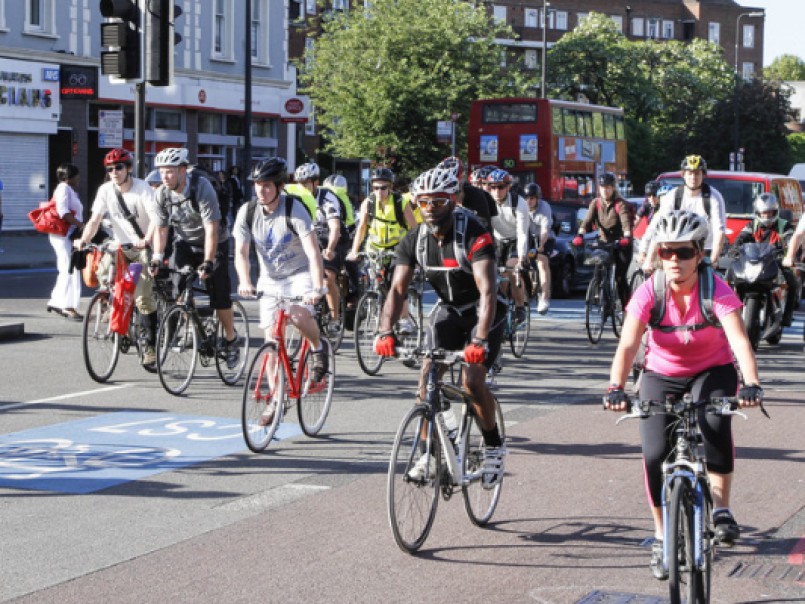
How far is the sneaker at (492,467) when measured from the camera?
6.18 metres

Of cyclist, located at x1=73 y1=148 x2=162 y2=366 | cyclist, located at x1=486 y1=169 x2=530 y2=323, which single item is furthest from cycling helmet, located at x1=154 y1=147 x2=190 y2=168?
cyclist, located at x1=486 y1=169 x2=530 y2=323

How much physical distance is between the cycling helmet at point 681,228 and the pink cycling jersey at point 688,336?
0.69 ft

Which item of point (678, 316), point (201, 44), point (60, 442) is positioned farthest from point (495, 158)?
point (678, 316)

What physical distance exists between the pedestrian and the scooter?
295 inches

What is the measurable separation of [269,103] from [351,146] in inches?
180

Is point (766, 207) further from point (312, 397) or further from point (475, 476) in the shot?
point (475, 476)

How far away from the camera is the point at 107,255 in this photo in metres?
10.9

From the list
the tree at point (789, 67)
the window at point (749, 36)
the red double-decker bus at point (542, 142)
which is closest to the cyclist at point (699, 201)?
the red double-decker bus at point (542, 142)

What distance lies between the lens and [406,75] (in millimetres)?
44625

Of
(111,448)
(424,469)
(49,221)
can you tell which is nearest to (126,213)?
(111,448)

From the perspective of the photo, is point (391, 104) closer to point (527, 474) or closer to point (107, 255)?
point (107, 255)

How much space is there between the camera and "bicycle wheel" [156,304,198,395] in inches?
389

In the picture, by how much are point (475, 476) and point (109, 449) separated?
112 inches

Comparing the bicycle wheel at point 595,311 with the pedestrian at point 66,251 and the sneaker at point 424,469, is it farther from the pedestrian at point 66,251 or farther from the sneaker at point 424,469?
the sneaker at point 424,469
